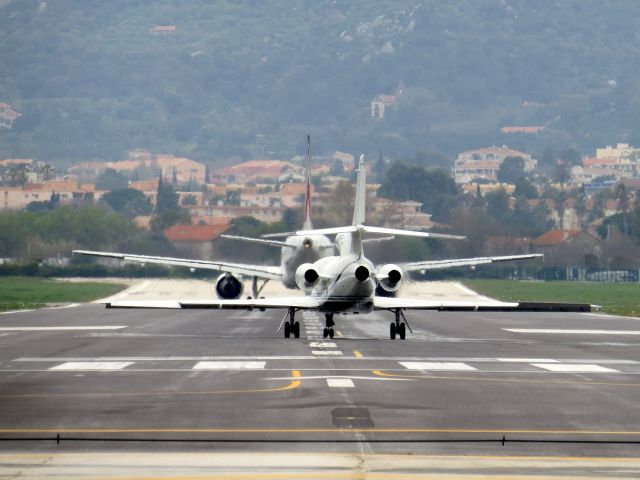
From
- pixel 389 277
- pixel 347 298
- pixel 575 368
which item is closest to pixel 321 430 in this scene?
pixel 575 368

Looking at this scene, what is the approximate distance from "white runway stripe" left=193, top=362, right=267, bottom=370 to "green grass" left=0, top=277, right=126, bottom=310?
5337cm

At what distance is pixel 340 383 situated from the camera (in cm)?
3562

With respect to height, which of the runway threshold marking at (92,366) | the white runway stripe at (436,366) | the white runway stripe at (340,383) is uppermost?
the white runway stripe at (436,366)

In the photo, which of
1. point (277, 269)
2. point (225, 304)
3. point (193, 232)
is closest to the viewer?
point (225, 304)

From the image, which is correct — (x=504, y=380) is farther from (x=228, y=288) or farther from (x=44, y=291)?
(x=44, y=291)

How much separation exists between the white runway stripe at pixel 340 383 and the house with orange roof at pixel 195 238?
69.3 m

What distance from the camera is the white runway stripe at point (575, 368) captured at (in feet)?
133

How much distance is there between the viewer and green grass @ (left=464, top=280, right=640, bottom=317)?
3802 inches

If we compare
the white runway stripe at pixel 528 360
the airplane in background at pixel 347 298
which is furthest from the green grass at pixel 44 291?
the white runway stripe at pixel 528 360

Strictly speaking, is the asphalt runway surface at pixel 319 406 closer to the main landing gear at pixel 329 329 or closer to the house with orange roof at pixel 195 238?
the main landing gear at pixel 329 329

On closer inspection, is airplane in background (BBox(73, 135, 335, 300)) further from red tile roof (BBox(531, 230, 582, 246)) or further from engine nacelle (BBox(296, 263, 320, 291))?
red tile roof (BBox(531, 230, 582, 246))

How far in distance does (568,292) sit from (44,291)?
3505 cm

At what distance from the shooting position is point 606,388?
115 ft

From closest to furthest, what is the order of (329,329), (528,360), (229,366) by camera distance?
1. (229,366)
2. (528,360)
3. (329,329)
